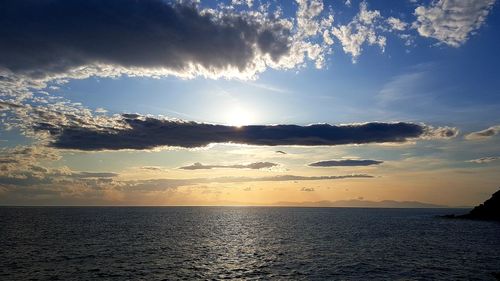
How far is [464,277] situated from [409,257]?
17.3m

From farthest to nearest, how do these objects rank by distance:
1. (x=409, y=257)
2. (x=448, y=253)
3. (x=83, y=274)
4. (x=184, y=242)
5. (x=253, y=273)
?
(x=184, y=242) → (x=448, y=253) → (x=409, y=257) → (x=253, y=273) → (x=83, y=274)

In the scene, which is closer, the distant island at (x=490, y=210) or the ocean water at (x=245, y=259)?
the ocean water at (x=245, y=259)

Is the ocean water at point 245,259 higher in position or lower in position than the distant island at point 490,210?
lower

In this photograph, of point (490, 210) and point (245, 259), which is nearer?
point (245, 259)

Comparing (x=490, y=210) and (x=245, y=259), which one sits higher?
(x=490, y=210)

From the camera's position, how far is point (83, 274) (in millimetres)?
51906

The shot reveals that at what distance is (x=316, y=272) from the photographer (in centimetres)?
5503

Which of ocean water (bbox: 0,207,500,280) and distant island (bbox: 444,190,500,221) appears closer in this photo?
ocean water (bbox: 0,207,500,280)

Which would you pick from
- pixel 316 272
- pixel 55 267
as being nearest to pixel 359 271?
pixel 316 272

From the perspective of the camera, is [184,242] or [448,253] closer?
[448,253]

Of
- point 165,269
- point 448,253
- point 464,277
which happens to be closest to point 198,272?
point 165,269

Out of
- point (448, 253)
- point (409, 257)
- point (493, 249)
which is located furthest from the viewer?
point (493, 249)

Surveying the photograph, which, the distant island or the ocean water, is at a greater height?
the distant island

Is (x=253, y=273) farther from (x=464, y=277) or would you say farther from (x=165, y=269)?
(x=464, y=277)
